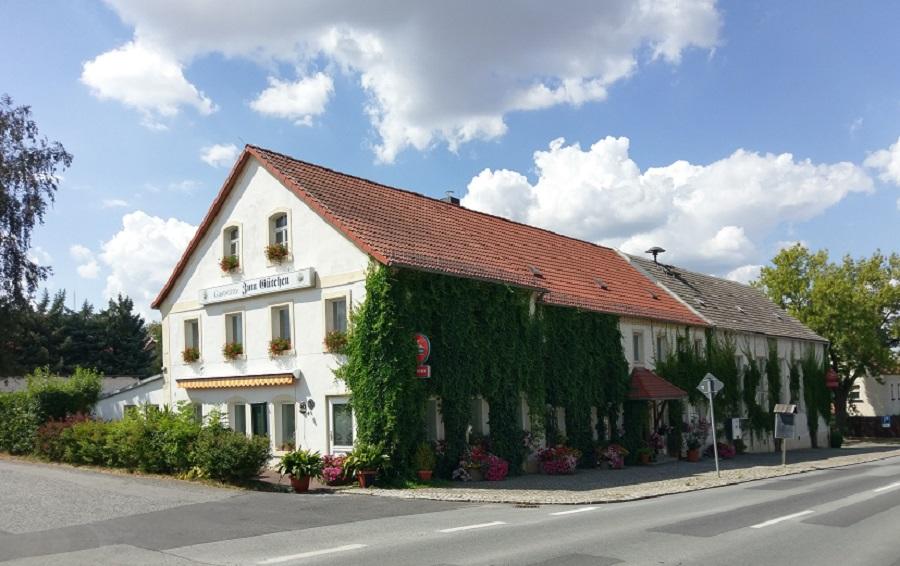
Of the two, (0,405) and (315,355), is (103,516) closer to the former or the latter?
(315,355)

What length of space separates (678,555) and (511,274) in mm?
14976

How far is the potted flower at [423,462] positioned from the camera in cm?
2047

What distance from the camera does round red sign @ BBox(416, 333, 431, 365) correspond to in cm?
2097

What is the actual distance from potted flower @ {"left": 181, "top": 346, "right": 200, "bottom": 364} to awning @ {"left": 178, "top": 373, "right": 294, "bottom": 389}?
27.2 inches

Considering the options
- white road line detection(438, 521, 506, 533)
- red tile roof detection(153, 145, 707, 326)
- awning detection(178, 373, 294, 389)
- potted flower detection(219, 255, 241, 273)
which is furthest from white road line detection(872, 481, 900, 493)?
potted flower detection(219, 255, 241, 273)

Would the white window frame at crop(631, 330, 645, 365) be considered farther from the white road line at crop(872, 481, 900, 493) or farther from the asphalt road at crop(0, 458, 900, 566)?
the asphalt road at crop(0, 458, 900, 566)

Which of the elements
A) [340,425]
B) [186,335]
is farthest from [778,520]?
[186,335]

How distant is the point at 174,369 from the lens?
28.6 meters

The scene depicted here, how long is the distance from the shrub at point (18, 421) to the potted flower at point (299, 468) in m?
12.2

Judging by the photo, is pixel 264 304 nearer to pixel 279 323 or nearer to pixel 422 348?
pixel 279 323

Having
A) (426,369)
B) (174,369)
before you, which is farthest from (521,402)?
(174,369)

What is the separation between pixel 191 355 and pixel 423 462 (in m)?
10.9

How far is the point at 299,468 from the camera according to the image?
18.6 meters

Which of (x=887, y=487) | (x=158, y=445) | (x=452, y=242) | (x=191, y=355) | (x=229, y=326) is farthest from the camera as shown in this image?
(x=191, y=355)
